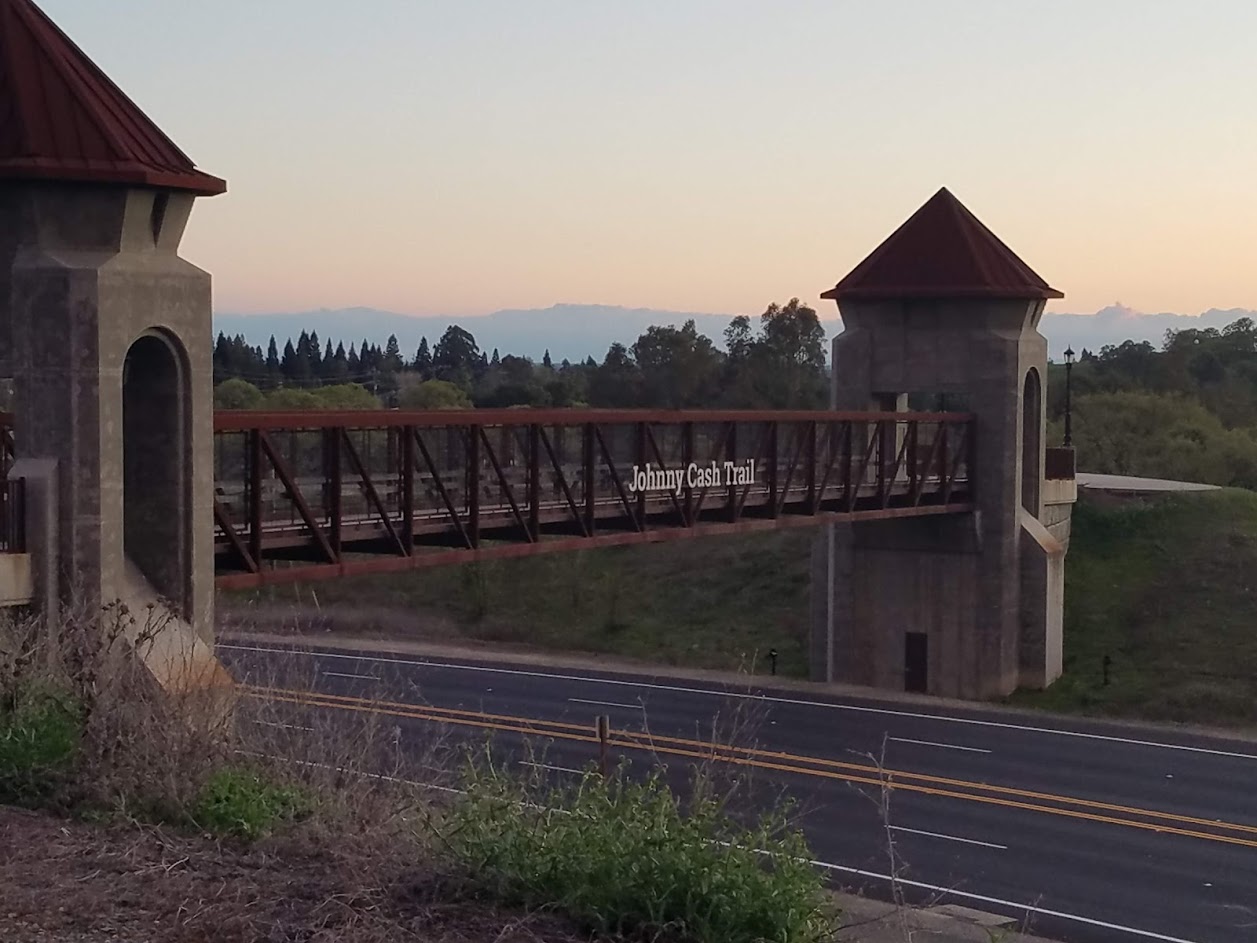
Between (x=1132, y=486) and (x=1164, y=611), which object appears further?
(x=1132, y=486)

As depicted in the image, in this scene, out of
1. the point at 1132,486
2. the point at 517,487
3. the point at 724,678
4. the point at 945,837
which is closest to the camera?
the point at 945,837

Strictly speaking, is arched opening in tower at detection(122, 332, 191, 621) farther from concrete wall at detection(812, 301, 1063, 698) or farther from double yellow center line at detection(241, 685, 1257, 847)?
concrete wall at detection(812, 301, 1063, 698)

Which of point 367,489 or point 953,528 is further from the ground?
point 367,489

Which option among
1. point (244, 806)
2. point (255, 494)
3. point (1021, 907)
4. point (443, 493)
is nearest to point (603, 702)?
point (443, 493)

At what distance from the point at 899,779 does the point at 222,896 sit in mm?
23406

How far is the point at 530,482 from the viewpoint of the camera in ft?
92.4

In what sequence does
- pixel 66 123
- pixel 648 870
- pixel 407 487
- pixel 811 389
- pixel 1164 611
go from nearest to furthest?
pixel 648 870, pixel 66 123, pixel 407 487, pixel 1164 611, pixel 811 389

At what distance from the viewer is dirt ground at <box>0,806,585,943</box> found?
28.1 feet

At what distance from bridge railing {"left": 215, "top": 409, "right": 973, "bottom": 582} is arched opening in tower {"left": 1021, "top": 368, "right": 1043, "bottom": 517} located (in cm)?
206

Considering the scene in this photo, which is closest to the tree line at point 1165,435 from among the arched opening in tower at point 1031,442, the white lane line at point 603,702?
the arched opening in tower at point 1031,442

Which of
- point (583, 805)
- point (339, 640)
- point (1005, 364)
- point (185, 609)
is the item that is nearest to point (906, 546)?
point (1005, 364)

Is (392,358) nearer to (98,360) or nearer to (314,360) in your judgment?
(314,360)

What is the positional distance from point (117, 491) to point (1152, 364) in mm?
106426

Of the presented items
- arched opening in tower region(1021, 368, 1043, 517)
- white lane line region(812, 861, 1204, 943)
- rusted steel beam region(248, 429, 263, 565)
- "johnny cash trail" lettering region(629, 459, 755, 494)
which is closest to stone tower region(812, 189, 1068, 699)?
arched opening in tower region(1021, 368, 1043, 517)
